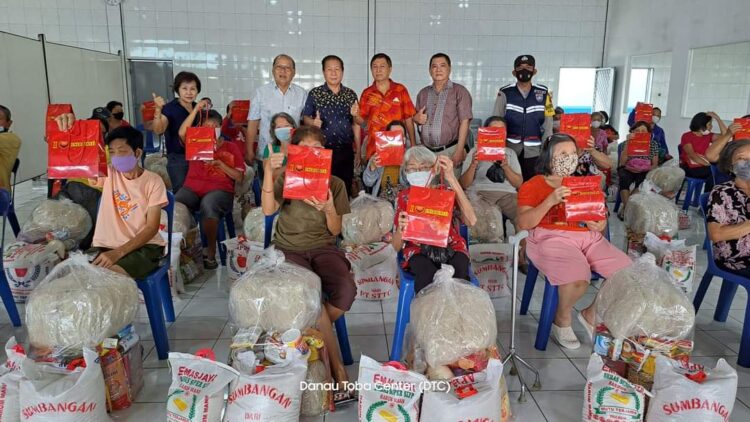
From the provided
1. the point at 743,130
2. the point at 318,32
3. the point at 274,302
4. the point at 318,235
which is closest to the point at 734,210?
the point at 743,130

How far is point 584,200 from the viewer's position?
232 centimetres

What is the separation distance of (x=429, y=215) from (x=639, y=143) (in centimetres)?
356

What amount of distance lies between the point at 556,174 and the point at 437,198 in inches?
30.4

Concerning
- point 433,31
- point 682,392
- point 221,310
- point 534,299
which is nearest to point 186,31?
point 433,31

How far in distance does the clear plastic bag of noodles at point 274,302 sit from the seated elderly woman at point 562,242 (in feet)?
3.92

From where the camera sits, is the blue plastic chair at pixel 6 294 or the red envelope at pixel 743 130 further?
the red envelope at pixel 743 130

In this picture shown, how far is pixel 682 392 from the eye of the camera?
5.81ft

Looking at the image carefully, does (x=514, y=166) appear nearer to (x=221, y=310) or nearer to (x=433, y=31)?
(x=221, y=310)

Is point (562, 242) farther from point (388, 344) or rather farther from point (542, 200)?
point (388, 344)

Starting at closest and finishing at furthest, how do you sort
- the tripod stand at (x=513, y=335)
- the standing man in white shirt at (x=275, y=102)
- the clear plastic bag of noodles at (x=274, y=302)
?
the clear plastic bag of noodles at (x=274, y=302) → the tripod stand at (x=513, y=335) → the standing man in white shirt at (x=275, y=102)

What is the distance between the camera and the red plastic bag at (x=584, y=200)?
2.31 meters

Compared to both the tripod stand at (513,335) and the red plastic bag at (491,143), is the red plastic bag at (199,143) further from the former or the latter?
the tripod stand at (513,335)

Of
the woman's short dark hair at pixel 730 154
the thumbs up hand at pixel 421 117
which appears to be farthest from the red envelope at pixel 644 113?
the woman's short dark hair at pixel 730 154

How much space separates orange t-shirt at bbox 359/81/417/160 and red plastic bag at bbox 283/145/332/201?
1.69 m
